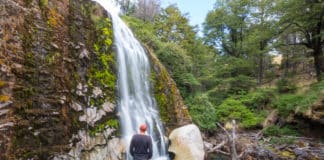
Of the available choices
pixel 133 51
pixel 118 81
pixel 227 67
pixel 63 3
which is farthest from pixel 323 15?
pixel 63 3

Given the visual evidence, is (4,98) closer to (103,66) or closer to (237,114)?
(103,66)

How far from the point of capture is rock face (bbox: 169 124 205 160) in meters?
7.41

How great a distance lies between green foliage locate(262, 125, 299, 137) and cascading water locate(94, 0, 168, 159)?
29.4ft

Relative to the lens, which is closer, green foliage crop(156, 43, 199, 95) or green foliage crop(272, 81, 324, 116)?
green foliage crop(272, 81, 324, 116)

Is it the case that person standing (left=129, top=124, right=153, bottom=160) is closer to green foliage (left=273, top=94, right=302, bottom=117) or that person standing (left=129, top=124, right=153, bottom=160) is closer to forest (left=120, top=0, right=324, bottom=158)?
forest (left=120, top=0, right=324, bottom=158)

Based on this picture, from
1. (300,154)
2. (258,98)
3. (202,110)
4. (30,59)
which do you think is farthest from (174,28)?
(30,59)

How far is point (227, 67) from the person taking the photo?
2175cm

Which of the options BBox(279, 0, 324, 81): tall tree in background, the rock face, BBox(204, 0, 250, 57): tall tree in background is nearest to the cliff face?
the rock face

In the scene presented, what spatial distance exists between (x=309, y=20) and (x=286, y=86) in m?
4.29

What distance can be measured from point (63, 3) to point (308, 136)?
1325 centimetres

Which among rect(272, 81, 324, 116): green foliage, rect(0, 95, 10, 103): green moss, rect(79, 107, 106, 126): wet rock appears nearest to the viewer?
rect(0, 95, 10, 103): green moss

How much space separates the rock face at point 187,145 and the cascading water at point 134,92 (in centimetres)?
40

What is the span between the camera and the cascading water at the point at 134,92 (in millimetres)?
7324

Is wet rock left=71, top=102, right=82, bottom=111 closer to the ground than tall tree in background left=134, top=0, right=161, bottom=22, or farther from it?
closer to the ground
